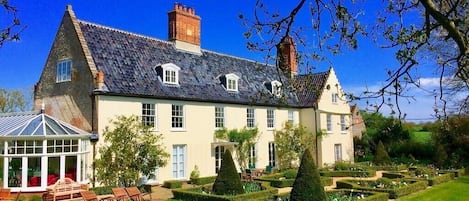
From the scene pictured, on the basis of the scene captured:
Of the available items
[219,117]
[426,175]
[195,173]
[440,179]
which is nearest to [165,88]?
[219,117]

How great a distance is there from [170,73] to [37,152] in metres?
8.90

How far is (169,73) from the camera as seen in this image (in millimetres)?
25516

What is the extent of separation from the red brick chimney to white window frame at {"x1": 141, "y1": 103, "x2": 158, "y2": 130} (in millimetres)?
6733

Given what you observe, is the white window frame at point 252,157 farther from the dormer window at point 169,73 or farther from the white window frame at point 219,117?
the dormer window at point 169,73

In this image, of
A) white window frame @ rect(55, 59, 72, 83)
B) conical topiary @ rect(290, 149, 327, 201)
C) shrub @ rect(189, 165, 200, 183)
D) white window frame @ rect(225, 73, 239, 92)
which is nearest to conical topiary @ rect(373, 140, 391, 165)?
white window frame @ rect(225, 73, 239, 92)

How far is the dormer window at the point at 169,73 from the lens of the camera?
25.1 m

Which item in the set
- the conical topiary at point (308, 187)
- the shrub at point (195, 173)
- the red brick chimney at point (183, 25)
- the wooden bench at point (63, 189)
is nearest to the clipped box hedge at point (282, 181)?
the shrub at point (195, 173)

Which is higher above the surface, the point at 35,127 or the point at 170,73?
the point at 170,73

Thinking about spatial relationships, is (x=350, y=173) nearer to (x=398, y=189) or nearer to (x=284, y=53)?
(x=398, y=189)

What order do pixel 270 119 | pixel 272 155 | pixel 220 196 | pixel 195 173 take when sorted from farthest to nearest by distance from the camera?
pixel 270 119, pixel 272 155, pixel 195 173, pixel 220 196

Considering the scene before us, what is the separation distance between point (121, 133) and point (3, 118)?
7.03m

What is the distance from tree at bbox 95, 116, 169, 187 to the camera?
2059 cm

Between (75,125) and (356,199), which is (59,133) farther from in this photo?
(356,199)

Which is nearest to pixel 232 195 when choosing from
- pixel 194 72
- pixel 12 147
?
pixel 12 147
